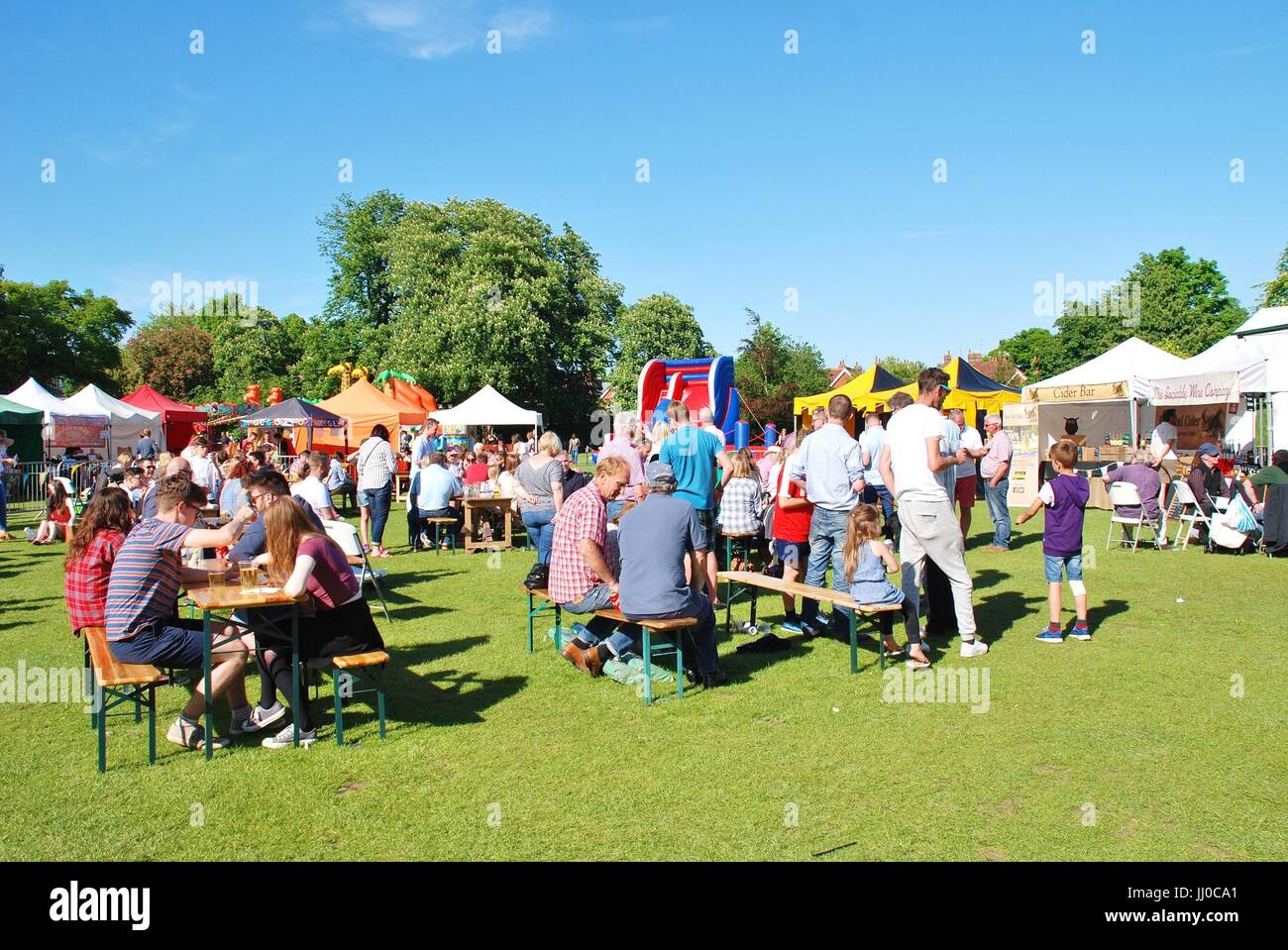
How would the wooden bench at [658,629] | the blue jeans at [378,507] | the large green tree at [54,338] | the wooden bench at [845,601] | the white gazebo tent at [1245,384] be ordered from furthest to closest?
the large green tree at [54,338] → the white gazebo tent at [1245,384] → the blue jeans at [378,507] → the wooden bench at [845,601] → the wooden bench at [658,629]

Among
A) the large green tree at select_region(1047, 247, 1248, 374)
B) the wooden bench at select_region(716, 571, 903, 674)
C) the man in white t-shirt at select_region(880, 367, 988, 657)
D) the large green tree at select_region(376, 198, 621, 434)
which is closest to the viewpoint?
the wooden bench at select_region(716, 571, 903, 674)

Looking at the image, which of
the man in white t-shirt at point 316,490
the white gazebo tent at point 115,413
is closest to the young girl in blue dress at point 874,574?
the man in white t-shirt at point 316,490

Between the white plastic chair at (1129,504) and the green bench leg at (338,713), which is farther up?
the white plastic chair at (1129,504)

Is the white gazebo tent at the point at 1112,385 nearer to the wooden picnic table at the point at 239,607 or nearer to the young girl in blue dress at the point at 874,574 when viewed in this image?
the young girl in blue dress at the point at 874,574

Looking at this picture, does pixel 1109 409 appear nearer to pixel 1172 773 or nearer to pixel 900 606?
pixel 900 606

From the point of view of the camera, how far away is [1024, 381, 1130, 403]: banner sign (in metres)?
17.7

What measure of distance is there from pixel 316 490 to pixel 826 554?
4.71 meters

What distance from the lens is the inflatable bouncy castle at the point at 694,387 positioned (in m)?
16.6

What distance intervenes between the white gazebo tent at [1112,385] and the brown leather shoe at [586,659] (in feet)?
47.7

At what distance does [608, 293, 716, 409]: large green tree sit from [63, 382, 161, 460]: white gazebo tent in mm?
23593

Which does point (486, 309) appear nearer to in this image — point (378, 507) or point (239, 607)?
point (378, 507)

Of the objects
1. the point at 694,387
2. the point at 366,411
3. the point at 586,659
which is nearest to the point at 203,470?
the point at 694,387

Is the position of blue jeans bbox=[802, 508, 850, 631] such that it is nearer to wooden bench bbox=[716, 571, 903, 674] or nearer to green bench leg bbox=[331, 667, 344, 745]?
wooden bench bbox=[716, 571, 903, 674]

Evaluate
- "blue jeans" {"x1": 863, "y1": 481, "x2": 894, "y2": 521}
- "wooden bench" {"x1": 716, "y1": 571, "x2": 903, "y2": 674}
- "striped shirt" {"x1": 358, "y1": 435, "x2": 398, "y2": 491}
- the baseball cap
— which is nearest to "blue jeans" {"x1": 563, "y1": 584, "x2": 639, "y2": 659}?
the baseball cap
